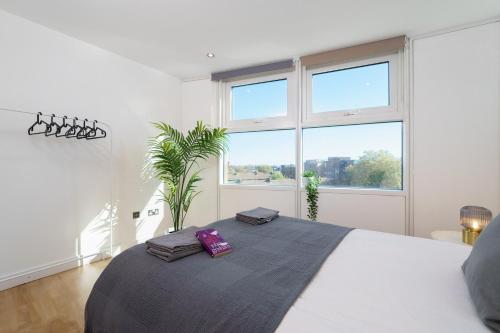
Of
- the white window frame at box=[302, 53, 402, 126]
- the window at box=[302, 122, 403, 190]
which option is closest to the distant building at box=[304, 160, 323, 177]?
the window at box=[302, 122, 403, 190]

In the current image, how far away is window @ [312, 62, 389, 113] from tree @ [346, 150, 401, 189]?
585 millimetres

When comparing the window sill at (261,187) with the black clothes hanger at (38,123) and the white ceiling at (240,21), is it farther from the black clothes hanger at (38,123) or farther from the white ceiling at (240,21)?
the black clothes hanger at (38,123)

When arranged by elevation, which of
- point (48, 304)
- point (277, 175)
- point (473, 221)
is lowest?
point (48, 304)

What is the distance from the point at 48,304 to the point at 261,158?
261 cm

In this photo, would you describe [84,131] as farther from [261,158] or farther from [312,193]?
[312,193]

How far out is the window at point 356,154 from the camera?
2729 mm

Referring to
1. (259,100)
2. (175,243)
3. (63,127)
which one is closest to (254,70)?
(259,100)

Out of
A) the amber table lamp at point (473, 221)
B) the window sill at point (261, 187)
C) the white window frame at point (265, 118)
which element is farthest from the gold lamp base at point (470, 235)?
the white window frame at point (265, 118)

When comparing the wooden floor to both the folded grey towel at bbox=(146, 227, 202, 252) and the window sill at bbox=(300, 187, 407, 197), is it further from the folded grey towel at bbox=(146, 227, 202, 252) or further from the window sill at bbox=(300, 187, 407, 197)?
the window sill at bbox=(300, 187, 407, 197)

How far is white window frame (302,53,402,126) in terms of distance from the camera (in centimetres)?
270

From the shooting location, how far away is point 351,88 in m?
2.93

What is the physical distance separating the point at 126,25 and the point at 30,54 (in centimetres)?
91

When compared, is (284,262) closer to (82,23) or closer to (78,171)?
(78,171)

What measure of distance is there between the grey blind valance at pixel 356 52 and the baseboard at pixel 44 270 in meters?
3.36
